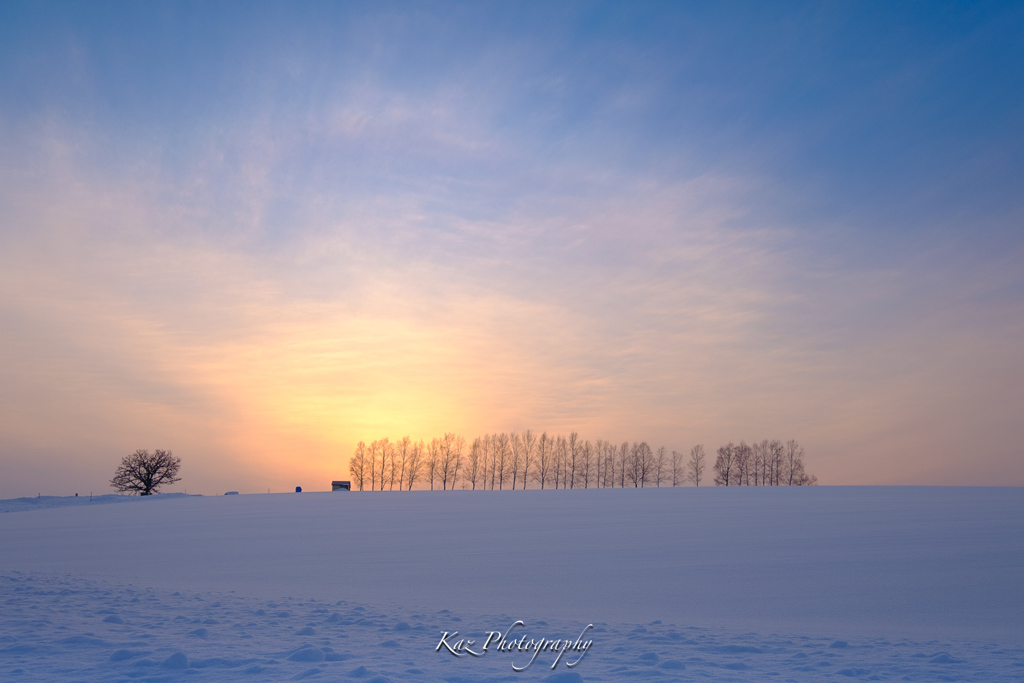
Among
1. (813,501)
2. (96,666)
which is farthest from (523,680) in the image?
(813,501)

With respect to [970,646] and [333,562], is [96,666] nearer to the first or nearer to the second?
[333,562]

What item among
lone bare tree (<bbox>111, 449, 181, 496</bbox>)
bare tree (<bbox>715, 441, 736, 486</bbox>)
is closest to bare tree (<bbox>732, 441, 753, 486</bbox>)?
bare tree (<bbox>715, 441, 736, 486</bbox>)

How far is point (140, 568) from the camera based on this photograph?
1467cm

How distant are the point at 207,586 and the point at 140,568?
3.46 meters

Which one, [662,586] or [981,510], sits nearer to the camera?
[662,586]

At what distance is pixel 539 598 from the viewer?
36.2 ft
